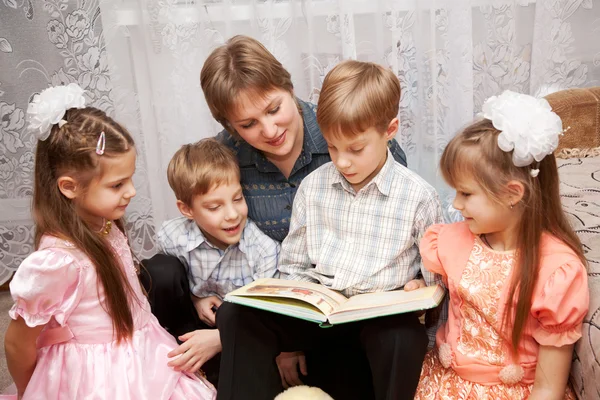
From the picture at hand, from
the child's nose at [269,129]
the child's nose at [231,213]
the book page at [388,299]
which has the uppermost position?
the child's nose at [269,129]

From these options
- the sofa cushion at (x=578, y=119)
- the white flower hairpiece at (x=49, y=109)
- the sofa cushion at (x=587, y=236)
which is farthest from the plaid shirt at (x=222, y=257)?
the sofa cushion at (x=578, y=119)

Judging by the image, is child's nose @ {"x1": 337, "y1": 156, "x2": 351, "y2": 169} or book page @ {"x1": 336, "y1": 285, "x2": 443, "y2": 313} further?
child's nose @ {"x1": 337, "y1": 156, "x2": 351, "y2": 169}

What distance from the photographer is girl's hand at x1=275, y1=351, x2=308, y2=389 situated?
148cm

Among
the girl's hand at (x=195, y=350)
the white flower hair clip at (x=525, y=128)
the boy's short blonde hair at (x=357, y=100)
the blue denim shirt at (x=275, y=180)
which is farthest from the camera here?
the blue denim shirt at (x=275, y=180)

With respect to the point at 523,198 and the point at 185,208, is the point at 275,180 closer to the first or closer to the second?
the point at 185,208

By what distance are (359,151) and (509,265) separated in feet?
1.26

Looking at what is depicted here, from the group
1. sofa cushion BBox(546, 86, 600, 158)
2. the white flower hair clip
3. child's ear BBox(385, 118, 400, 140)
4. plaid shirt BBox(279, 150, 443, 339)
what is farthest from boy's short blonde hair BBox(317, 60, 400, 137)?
sofa cushion BBox(546, 86, 600, 158)

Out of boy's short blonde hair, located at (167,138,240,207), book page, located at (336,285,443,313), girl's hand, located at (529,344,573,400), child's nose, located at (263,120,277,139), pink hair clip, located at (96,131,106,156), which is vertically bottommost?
girl's hand, located at (529,344,573,400)

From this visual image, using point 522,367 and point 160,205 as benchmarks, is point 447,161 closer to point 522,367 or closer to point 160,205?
point 522,367

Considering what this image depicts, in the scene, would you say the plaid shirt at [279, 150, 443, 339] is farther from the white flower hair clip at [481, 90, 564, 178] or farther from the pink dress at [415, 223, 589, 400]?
the white flower hair clip at [481, 90, 564, 178]

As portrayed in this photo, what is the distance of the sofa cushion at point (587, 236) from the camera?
3.32 ft

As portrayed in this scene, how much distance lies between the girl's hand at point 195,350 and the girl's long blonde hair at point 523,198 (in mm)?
686

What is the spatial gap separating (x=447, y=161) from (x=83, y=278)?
791 mm

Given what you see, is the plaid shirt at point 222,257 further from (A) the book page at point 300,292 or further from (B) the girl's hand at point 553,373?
(B) the girl's hand at point 553,373
